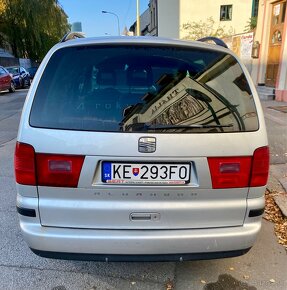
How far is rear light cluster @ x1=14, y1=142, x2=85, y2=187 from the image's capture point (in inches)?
79.7

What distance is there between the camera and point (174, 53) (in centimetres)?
230

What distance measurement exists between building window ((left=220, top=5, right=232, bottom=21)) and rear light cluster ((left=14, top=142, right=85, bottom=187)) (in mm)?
32287

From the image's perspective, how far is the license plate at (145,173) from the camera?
2.02 meters

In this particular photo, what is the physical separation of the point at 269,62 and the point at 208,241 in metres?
11.3

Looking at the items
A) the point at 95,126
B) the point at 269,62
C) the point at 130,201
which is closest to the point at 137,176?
the point at 130,201

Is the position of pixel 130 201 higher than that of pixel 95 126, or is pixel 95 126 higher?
Result: pixel 95 126

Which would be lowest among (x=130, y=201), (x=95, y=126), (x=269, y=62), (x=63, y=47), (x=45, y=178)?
(x=269, y=62)

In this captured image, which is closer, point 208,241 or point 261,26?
point 208,241

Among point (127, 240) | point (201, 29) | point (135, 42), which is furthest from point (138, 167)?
point (201, 29)

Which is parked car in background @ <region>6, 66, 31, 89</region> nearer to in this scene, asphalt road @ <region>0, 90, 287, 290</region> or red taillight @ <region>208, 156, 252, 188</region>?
asphalt road @ <region>0, 90, 287, 290</region>

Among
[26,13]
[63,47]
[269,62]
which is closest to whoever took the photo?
[63,47]

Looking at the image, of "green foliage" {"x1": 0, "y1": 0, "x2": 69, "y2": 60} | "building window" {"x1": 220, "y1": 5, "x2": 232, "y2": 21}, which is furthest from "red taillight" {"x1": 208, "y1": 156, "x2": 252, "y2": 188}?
"building window" {"x1": 220, "y1": 5, "x2": 232, "y2": 21}

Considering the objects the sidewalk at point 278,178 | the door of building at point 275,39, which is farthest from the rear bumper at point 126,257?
the door of building at point 275,39

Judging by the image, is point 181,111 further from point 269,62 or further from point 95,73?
point 269,62
